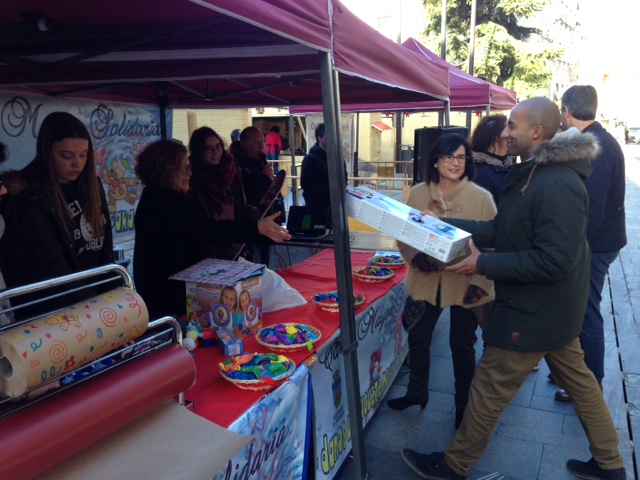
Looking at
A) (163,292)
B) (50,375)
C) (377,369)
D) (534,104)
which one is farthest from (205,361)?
(534,104)

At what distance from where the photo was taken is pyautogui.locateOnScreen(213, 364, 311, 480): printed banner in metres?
1.79

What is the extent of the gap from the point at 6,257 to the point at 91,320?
101 centimetres

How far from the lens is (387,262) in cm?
405

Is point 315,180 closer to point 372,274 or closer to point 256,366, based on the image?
point 372,274

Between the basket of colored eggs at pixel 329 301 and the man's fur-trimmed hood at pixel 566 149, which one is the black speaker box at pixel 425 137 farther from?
the man's fur-trimmed hood at pixel 566 149

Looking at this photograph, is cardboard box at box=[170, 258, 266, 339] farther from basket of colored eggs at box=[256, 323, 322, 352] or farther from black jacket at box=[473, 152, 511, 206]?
black jacket at box=[473, 152, 511, 206]

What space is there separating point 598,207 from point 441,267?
119cm

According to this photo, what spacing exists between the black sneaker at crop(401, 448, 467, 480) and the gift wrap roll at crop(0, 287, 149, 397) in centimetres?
190

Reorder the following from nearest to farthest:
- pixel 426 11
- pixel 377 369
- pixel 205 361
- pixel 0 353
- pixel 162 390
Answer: pixel 0 353, pixel 162 390, pixel 205 361, pixel 377 369, pixel 426 11

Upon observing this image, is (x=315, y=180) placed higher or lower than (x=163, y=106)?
lower

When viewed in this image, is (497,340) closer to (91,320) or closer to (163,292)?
(163,292)

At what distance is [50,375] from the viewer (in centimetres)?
115

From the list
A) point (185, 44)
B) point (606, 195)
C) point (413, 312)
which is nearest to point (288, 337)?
point (413, 312)

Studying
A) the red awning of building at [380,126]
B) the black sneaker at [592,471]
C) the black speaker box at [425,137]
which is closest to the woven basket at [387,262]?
the black speaker box at [425,137]
